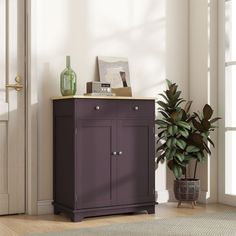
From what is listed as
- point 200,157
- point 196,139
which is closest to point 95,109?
point 196,139

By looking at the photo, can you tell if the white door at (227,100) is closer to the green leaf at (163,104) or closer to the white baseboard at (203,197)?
the white baseboard at (203,197)

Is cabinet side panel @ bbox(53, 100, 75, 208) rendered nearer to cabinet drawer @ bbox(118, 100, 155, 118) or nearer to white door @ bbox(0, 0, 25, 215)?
white door @ bbox(0, 0, 25, 215)

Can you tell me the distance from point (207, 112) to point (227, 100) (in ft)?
1.10

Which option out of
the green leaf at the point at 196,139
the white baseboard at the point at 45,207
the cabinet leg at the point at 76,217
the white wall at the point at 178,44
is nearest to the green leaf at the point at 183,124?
the green leaf at the point at 196,139

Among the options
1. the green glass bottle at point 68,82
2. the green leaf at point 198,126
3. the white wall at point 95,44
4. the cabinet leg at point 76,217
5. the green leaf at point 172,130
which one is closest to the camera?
the cabinet leg at point 76,217

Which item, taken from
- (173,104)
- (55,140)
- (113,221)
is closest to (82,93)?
(55,140)

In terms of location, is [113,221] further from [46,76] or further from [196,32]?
[196,32]

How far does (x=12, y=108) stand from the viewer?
13.1 feet

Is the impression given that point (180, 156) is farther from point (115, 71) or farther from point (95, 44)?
point (95, 44)

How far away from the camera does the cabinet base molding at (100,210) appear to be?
12.2ft

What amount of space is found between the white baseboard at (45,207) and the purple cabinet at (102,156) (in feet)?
0.19

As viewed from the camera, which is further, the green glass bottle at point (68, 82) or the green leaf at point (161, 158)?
the green leaf at point (161, 158)

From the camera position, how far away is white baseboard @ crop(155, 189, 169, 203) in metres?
4.58

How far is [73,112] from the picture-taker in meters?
3.71
